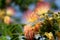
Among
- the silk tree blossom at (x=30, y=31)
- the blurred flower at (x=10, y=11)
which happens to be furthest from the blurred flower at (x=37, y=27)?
the blurred flower at (x=10, y=11)

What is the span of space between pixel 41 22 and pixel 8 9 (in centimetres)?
129

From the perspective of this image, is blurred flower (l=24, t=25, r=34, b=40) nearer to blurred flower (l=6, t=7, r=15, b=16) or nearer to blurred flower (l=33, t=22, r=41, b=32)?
blurred flower (l=33, t=22, r=41, b=32)

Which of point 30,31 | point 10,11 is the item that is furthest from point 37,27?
point 10,11

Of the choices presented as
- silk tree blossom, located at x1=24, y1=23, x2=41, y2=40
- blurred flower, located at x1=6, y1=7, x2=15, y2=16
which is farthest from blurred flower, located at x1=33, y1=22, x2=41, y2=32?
blurred flower, located at x1=6, y1=7, x2=15, y2=16

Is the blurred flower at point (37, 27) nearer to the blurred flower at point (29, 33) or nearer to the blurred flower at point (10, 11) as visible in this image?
the blurred flower at point (29, 33)

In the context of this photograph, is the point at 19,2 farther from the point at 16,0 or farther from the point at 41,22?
the point at 41,22

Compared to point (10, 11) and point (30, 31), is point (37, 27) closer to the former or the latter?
point (30, 31)

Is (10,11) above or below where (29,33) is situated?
above

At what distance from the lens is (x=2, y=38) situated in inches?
28.8

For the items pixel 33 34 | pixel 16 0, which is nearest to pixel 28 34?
pixel 33 34

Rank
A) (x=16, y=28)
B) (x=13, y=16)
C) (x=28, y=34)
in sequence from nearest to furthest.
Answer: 1. (x=28, y=34)
2. (x=16, y=28)
3. (x=13, y=16)

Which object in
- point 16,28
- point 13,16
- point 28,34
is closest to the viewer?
point 28,34

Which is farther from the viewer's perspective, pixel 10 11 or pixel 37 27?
pixel 10 11

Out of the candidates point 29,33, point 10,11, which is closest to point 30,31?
point 29,33
